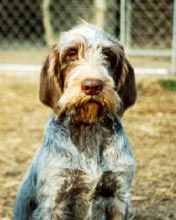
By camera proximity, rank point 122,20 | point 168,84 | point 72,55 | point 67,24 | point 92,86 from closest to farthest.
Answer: point 92,86
point 72,55
point 168,84
point 122,20
point 67,24

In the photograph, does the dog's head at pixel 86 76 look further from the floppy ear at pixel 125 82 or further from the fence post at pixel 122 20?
the fence post at pixel 122 20

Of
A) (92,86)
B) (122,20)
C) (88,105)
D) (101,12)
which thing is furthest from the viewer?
(101,12)

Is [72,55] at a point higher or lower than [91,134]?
higher

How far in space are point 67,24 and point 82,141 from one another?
8.46 meters

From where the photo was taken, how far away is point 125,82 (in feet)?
14.1

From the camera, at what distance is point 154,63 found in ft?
34.8

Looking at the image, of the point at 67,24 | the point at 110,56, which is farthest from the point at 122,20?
the point at 110,56

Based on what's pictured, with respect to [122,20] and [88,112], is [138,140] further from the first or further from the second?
[122,20]

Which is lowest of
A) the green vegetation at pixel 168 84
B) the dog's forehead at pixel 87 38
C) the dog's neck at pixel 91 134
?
the green vegetation at pixel 168 84

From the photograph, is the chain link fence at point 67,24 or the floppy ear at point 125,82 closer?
the floppy ear at point 125,82

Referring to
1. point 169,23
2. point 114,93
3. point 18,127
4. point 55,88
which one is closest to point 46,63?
point 55,88

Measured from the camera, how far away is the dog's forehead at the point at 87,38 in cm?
420

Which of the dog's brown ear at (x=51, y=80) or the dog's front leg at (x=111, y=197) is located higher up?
the dog's brown ear at (x=51, y=80)

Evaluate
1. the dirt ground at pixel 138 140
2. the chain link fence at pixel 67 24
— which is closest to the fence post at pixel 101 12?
the chain link fence at pixel 67 24
